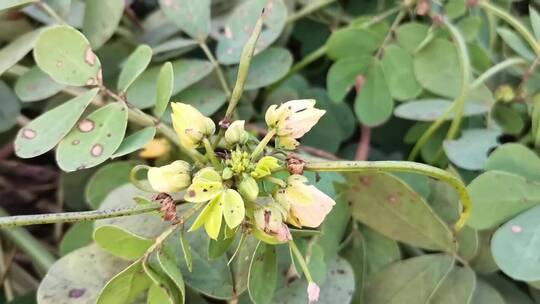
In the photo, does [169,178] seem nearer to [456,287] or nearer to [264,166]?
[264,166]

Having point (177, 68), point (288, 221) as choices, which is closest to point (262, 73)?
point (177, 68)

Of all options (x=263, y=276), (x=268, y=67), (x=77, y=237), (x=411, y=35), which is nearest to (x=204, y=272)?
(x=263, y=276)

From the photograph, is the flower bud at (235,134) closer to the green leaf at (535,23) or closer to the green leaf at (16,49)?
the green leaf at (16,49)

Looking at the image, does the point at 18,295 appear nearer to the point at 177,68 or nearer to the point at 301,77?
the point at 177,68

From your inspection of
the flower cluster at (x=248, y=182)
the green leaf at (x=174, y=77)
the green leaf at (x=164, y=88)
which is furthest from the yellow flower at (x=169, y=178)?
the green leaf at (x=174, y=77)

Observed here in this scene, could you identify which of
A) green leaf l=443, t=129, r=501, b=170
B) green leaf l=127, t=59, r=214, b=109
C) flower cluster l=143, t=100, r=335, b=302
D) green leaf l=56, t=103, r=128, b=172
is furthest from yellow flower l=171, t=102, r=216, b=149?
green leaf l=443, t=129, r=501, b=170

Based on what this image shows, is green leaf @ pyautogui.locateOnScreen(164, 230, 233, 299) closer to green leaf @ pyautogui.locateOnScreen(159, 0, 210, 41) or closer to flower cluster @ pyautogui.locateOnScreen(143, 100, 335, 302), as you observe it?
flower cluster @ pyautogui.locateOnScreen(143, 100, 335, 302)

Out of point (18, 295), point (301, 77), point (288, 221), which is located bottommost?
point (18, 295)
